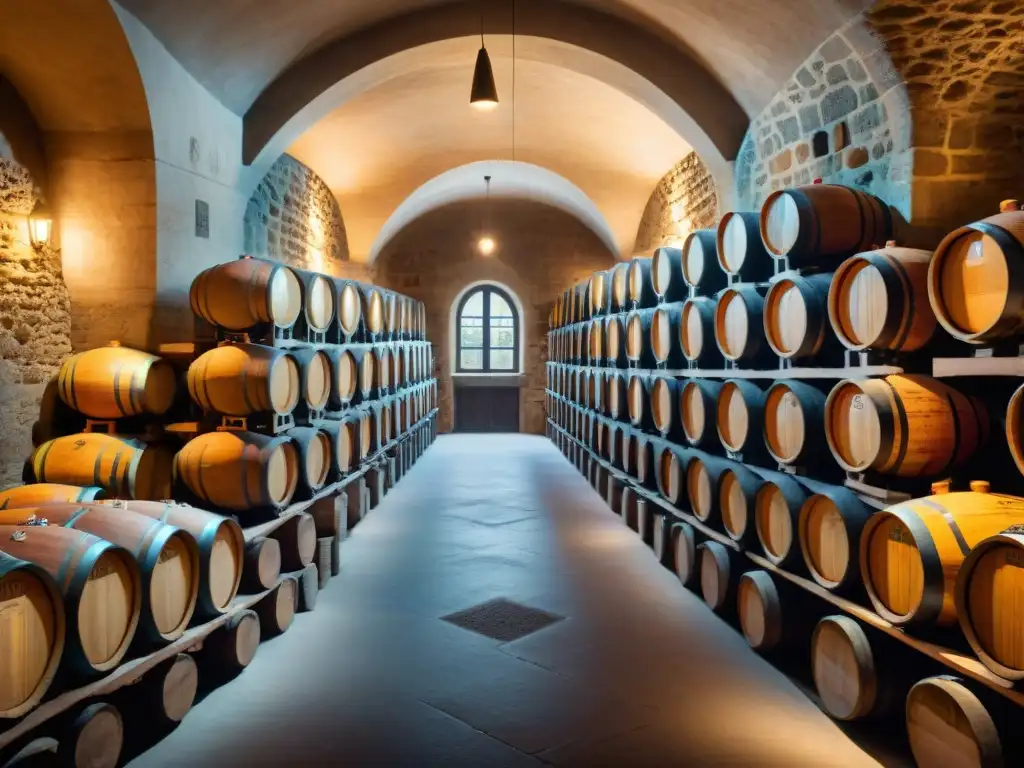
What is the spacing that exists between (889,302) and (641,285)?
3244 millimetres

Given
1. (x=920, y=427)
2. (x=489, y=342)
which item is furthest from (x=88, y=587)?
(x=489, y=342)

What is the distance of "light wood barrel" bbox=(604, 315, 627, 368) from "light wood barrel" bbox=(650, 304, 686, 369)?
116cm

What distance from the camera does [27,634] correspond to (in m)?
Answer: 2.05

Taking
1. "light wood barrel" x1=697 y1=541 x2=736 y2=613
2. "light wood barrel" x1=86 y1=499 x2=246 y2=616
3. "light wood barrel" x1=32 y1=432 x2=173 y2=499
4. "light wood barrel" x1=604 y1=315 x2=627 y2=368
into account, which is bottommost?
"light wood barrel" x1=697 y1=541 x2=736 y2=613

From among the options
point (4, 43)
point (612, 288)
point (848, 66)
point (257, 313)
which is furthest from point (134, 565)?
point (612, 288)

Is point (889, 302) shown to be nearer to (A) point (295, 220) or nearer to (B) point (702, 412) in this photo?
(B) point (702, 412)

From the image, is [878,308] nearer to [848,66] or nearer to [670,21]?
[848,66]

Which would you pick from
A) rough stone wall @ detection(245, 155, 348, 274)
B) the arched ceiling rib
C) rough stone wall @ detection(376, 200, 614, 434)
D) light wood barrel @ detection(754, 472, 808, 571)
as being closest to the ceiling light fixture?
rough stone wall @ detection(376, 200, 614, 434)

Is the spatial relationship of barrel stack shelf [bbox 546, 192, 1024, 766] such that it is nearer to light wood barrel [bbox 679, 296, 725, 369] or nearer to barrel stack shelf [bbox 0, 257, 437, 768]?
light wood barrel [bbox 679, 296, 725, 369]

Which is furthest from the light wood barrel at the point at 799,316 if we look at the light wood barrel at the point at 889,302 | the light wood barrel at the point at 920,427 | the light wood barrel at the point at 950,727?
the light wood barrel at the point at 950,727

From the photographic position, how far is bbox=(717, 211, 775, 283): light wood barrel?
4062mm

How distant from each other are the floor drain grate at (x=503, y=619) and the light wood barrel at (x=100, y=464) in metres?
1.82

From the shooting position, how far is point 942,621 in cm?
234

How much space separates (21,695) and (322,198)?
8.71 metres
